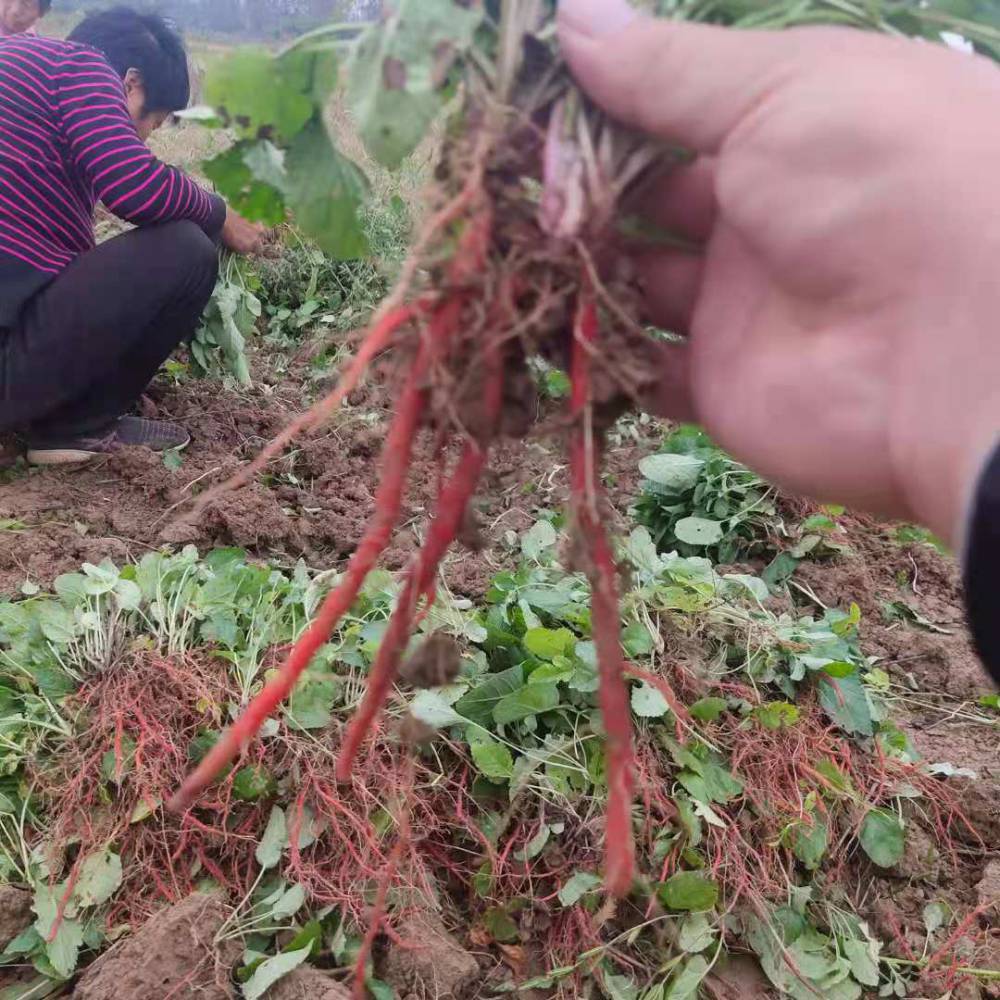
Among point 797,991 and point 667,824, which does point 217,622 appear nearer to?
point 667,824

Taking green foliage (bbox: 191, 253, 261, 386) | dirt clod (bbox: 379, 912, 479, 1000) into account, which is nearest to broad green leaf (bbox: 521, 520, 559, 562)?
dirt clod (bbox: 379, 912, 479, 1000)

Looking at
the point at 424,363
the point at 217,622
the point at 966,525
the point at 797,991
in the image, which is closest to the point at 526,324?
the point at 424,363

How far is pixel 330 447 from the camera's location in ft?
10.8

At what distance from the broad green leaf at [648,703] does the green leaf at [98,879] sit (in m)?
1.05

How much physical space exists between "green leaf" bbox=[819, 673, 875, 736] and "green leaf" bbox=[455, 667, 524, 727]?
73 centimetres

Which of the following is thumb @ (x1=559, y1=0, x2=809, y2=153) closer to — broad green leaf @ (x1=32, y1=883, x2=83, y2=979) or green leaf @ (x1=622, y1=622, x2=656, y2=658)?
green leaf @ (x1=622, y1=622, x2=656, y2=658)

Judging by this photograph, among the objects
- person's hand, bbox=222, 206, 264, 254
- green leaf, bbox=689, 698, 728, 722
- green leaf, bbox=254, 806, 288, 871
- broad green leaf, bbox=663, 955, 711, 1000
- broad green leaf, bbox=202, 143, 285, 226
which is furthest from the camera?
person's hand, bbox=222, 206, 264, 254

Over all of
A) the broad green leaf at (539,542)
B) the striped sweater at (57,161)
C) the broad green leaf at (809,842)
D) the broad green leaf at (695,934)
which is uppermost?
the striped sweater at (57,161)

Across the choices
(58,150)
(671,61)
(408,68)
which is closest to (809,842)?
(671,61)

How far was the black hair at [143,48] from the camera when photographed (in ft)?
9.20

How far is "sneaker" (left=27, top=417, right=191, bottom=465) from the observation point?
3021 millimetres

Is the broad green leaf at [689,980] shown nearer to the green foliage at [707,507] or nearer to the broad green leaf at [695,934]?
the broad green leaf at [695,934]

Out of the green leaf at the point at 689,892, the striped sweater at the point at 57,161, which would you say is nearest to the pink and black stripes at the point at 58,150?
the striped sweater at the point at 57,161

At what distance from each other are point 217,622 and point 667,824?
1.07 m
